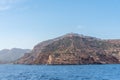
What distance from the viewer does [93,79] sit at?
272 ft

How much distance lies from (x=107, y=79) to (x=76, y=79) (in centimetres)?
893

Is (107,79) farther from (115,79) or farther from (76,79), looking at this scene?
(76,79)

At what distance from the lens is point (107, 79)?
280 ft

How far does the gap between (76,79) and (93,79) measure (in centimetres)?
472

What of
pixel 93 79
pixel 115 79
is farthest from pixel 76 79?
pixel 115 79

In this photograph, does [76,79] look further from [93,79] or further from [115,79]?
[115,79]

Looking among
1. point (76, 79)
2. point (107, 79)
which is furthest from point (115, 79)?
point (76, 79)

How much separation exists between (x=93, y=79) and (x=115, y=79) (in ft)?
23.5

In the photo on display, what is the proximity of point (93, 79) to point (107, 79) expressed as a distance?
478cm

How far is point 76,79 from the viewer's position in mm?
83938
